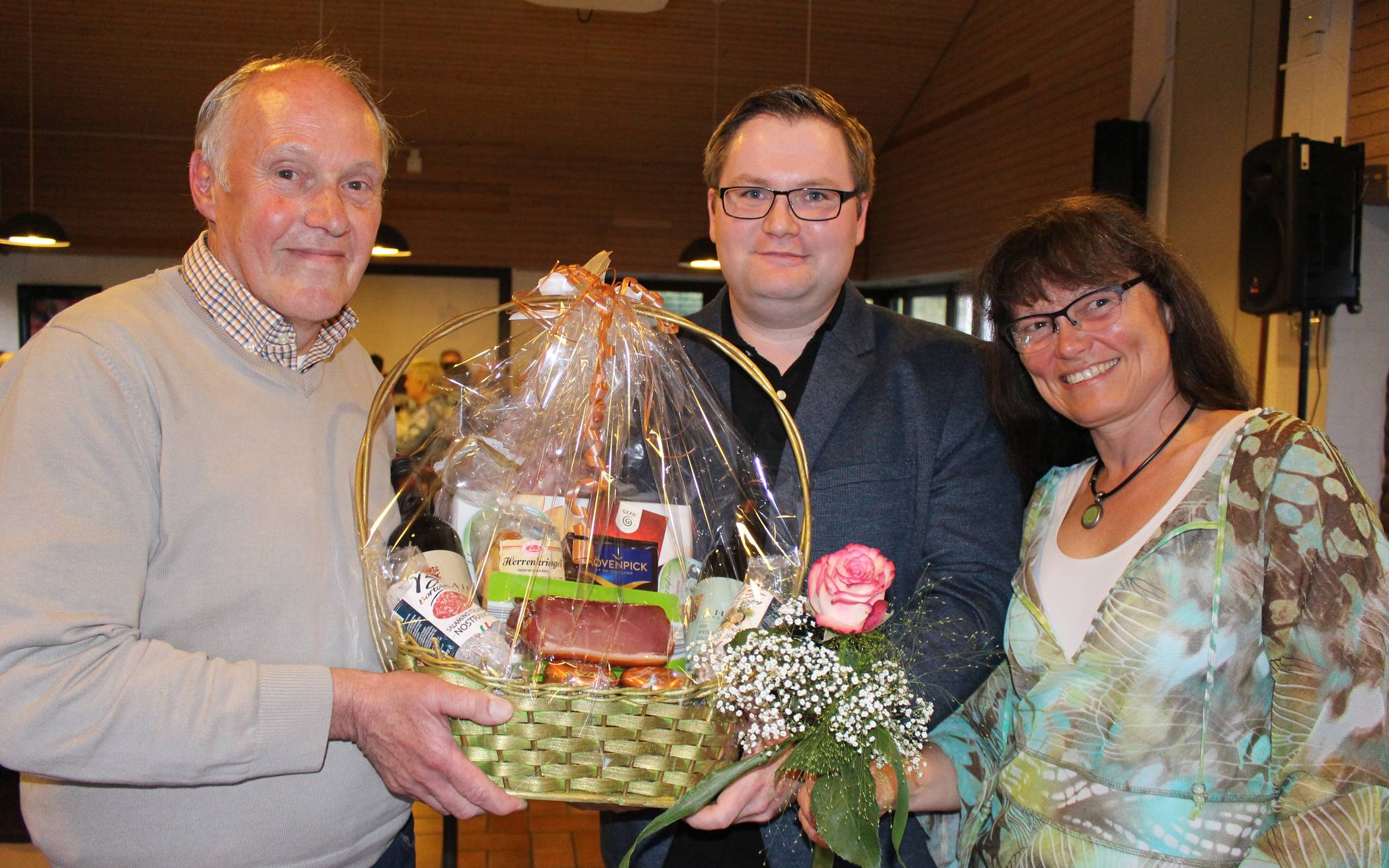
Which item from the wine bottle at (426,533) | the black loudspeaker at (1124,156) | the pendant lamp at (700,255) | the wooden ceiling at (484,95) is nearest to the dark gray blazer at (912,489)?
the wine bottle at (426,533)

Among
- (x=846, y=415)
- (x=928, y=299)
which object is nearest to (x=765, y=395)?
(x=846, y=415)

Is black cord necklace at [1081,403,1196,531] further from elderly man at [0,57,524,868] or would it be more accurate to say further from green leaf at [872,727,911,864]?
elderly man at [0,57,524,868]

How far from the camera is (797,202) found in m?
1.72

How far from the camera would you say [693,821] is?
4.39 feet

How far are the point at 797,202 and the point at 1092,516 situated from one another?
2.35 feet

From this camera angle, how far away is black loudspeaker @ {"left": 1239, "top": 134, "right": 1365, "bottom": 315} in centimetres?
444

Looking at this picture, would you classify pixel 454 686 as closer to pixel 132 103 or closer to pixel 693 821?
pixel 693 821

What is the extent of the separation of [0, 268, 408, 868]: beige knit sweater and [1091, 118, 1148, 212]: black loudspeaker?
5636 millimetres

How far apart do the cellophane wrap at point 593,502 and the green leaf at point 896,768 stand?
219 millimetres

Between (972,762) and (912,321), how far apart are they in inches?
32.2

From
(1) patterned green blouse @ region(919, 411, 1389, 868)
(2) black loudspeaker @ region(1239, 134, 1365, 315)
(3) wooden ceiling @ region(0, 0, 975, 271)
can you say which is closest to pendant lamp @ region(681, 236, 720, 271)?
(3) wooden ceiling @ region(0, 0, 975, 271)

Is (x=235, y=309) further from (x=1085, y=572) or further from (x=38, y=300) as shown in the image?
(x=38, y=300)

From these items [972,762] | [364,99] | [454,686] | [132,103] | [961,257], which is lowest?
[972,762]

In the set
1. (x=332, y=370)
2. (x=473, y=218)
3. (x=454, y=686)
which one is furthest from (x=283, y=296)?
(x=473, y=218)
